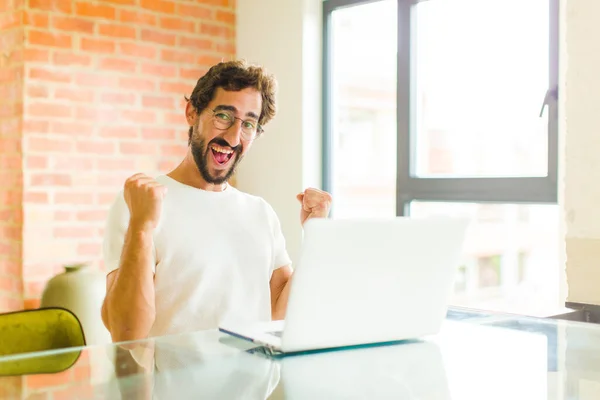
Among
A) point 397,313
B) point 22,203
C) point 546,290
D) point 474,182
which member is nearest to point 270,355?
point 397,313

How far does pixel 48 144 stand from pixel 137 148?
0.42m

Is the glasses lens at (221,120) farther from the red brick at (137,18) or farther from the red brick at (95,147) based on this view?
the red brick at (137,18)

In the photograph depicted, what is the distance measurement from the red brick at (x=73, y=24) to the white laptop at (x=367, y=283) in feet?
7.00

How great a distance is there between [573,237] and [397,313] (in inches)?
47.2

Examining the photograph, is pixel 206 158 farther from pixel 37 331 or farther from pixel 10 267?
pixel 10 267

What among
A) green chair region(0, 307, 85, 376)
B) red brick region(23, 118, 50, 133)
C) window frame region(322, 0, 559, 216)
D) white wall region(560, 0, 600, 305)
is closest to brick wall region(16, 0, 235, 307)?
red brick region(23, 118, 50, 133)

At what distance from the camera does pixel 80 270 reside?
9.62 ft

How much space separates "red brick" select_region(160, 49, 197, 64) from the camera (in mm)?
3438

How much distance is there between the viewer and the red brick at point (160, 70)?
3.37 metres

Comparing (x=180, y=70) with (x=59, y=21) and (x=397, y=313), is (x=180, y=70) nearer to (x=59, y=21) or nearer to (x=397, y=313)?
(x=59, y=21)

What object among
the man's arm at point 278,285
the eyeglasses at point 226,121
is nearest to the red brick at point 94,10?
the eyeglasses at point 226,121

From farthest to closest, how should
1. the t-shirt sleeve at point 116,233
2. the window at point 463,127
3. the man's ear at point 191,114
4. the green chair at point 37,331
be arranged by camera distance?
the window at point 463,127 → the man's ear at point 191,114 → the t-shirt sleeve at point 116,233 → the green chair at point 37,331

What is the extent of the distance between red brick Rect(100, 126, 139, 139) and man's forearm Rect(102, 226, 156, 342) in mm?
1545

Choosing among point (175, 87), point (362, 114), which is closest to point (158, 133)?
point (175, 87)
